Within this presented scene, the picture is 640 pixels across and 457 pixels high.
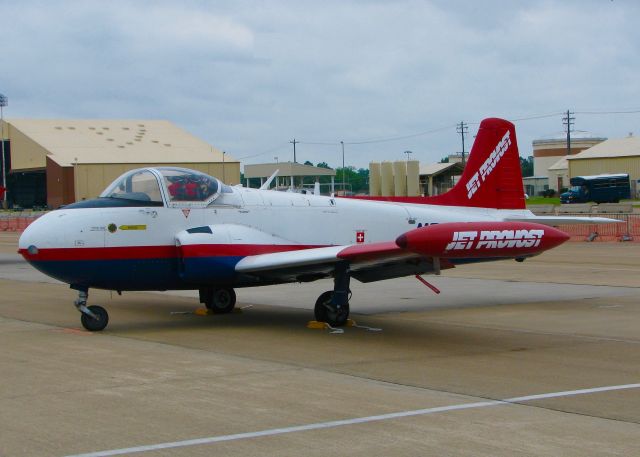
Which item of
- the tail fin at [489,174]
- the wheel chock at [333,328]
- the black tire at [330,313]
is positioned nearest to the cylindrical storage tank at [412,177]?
the tail fin at [489,174]

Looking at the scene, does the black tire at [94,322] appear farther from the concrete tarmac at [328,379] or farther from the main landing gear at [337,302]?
the main landing gear at [337,302]

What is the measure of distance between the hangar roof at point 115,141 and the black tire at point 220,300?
2217 inches

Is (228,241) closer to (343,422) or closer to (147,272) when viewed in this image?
(147,272)

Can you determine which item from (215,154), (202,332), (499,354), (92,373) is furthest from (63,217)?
(215,154)

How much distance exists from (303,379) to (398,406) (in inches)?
64.8

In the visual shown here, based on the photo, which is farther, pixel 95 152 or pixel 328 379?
pixel 95 152

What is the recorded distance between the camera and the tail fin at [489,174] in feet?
55.8

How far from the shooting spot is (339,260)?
12.9m

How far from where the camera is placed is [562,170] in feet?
350

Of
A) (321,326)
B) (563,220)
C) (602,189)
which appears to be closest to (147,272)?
(321,326)

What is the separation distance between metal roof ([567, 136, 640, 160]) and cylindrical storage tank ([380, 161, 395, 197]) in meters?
35.8

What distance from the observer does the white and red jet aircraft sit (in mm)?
11875

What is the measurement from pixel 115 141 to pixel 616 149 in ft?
155

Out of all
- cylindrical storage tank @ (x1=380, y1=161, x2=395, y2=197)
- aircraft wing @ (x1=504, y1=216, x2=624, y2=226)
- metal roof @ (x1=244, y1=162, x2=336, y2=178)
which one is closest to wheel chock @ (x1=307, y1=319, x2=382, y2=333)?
aircraft wing @ (x1=504, y1=216, x2=624, y2=226)
